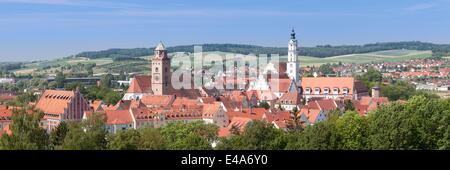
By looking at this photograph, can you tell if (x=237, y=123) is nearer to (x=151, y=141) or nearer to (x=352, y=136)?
(x=151, y=141)

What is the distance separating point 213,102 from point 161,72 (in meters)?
13.2

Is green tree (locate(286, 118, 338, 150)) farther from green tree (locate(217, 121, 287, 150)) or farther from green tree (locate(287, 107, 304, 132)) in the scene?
green tree (locate(287, 107, 304, 132))

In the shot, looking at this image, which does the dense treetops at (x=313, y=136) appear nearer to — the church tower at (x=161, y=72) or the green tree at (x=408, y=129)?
the green tree at (x=408, y=129)

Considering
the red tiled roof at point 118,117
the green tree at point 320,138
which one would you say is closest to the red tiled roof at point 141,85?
the red tiled roof at point 118,117

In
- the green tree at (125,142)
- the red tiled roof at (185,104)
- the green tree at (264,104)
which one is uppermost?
the green tree at (125,142)

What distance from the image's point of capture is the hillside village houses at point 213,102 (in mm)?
52125

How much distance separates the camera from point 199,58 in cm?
12600

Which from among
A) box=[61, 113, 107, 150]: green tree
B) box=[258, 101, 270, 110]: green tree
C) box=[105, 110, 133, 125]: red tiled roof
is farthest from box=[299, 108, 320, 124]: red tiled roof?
box=[61, 113, 107, 150]: green tree

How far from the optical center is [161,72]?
73062mm

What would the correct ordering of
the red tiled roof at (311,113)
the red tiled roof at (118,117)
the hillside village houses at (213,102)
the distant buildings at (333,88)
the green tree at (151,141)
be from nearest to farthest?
1. the green tree at (151,141)
2. the red tiled roof at (118,117)
3. the hillside village houses at (213,102)
4. the red tiled roof at (311,113)
5. the distant buildings at (333,88)

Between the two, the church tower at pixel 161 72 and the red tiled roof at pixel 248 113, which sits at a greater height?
the church tower at pixel 161 72

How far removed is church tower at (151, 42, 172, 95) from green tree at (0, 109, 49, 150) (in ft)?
153
